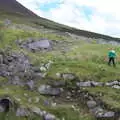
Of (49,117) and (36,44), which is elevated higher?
(36,44)

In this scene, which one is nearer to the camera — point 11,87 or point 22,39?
point 11,87

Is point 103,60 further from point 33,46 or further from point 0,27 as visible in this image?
point 0,27

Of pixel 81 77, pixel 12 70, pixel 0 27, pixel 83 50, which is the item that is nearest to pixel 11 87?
pixel 12 70

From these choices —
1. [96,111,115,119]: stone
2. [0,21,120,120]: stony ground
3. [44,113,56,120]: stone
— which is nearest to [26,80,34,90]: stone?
[0,21,120,120]: stony ground

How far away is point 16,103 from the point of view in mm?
42031

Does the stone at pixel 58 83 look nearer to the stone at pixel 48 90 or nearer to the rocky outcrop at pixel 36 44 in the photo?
the stone at pixel 48 90

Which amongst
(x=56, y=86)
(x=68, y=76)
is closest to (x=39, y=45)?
(x=68, y=76)

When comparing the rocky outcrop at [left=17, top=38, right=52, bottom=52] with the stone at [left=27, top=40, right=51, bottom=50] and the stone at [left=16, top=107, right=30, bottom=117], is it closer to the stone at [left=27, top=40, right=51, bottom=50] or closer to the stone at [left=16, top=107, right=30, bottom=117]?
the stone at [left=27, top=40, right=51, bottom=50]

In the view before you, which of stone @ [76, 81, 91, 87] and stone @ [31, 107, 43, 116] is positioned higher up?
stone @ [76, 81, 91, 87]

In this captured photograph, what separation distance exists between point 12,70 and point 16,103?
24.1 ft

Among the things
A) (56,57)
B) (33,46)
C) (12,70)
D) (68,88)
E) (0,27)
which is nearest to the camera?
(68,88)

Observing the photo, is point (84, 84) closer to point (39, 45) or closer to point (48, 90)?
point (48, 90)

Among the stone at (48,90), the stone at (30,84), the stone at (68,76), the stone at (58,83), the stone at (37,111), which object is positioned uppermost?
the stone at (68,76)

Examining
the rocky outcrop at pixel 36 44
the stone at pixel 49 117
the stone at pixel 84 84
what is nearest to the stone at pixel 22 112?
the stone at pixel 49 117
